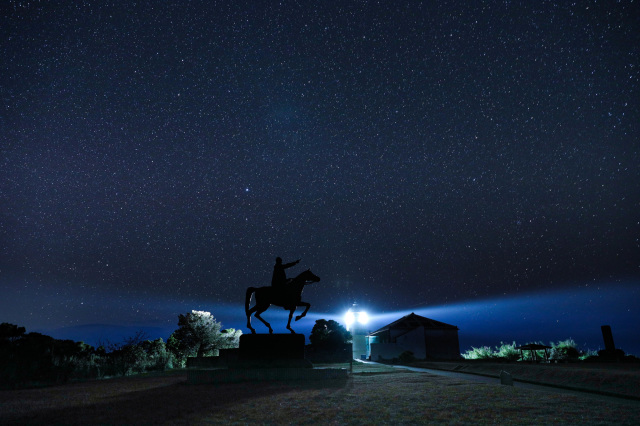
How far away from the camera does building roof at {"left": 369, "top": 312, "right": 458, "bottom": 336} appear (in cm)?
5026

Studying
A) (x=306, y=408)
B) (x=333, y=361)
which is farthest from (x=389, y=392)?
(x=333, y=361)

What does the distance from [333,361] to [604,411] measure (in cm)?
3293

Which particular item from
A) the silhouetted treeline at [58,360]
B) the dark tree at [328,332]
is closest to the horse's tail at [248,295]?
the silhouetted treeline at [58,360]

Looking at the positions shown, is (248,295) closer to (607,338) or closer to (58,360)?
(58,360)

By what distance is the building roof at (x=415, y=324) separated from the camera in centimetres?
5026

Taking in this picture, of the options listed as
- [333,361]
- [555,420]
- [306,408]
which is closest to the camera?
[555,420]

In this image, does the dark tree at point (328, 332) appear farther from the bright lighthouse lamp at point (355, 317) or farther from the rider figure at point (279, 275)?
the rider figure at point (279, 275)

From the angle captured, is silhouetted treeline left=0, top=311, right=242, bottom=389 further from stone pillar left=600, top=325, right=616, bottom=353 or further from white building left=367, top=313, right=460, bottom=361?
stone pillar left=600, top=325, right=616, bottom=353

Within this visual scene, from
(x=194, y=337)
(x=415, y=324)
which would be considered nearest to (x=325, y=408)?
(x=194, y=337)

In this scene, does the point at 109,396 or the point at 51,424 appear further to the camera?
the point at 109,396

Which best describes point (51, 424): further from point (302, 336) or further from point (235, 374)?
point (302, 336)

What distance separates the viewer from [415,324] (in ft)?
182

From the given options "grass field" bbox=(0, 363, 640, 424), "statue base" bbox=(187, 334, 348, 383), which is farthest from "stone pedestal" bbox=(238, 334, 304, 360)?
"grass field" bbox=(0, 363, 640, 424)

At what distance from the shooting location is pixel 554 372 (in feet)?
46.1
